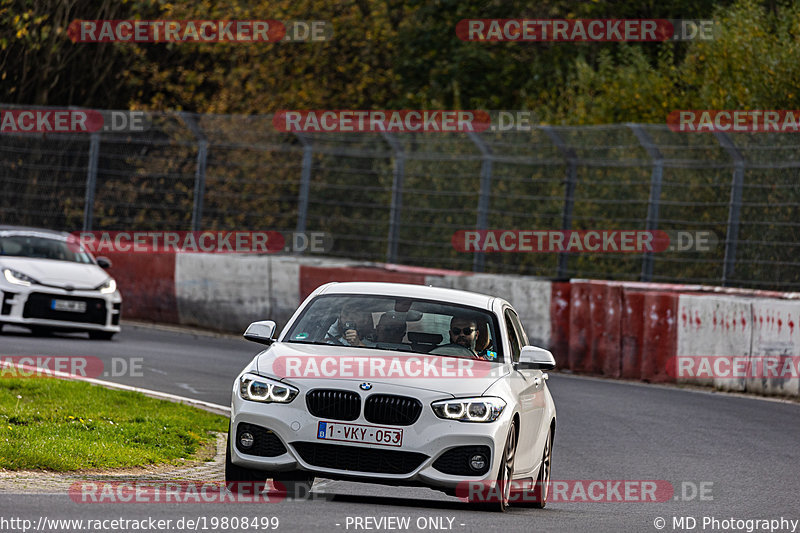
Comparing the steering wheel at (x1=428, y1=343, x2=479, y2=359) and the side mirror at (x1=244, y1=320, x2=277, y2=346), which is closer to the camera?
the steering wheel at (x1=428, y1=343, x2=479, y2=359)

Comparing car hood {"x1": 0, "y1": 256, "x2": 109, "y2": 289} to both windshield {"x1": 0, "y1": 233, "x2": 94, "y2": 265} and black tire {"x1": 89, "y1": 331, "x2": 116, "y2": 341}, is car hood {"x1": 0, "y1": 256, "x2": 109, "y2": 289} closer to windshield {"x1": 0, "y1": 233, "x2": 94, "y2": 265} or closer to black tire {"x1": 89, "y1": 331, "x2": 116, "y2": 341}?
windshield {"x1": 0, "y1": 233, "x2": 94, "y2": 265}

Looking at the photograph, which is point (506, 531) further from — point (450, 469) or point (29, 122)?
point (29, 122)

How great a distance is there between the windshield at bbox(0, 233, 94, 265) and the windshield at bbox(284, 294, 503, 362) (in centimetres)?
1128

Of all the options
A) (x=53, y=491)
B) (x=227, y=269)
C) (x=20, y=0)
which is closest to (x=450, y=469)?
(x=53, y=491)

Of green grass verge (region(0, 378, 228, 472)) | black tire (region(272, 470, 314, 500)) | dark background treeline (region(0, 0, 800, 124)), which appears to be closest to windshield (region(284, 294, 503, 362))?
black tire (region(272, 470, 314, 500))

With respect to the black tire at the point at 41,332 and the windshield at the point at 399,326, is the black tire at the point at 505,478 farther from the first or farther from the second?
the black tire at the point at 41,332

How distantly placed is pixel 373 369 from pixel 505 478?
999mm

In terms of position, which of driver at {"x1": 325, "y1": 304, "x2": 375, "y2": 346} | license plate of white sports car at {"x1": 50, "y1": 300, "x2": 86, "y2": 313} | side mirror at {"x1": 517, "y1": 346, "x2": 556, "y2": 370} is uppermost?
driver at {"x1": 325, "y1": 304, "x2": 375, "y2": 346}

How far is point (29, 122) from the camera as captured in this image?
27797mm

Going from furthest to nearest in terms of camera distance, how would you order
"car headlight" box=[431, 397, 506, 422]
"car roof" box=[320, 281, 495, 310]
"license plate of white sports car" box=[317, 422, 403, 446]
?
"car roof" box=[320, 281, 495, 310] < "car headlight" box=[431, 397, 506, 422] < "license plate of white sports car" box=[317, 422, 403, 446]

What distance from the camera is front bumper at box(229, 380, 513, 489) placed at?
887 centimetres

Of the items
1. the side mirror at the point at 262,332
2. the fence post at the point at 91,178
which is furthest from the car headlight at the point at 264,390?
the fence post at the point at 91,178

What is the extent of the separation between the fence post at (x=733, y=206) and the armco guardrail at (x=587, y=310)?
855mm

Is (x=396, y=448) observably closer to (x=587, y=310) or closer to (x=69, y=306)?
(x=587, y=310)
